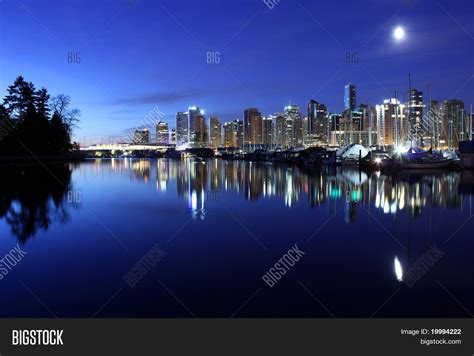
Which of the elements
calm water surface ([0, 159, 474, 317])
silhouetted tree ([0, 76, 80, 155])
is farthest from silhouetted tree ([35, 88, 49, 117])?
calm water surface ([0, 159, 474, 317])

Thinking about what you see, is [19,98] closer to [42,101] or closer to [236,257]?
[42,101]

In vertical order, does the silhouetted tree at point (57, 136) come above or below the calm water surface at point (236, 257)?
above

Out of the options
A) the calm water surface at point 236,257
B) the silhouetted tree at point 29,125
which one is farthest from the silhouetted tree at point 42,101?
the calm water surface at point 236,257

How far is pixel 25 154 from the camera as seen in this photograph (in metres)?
64.2

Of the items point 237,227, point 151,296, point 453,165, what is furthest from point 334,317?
point 453,165

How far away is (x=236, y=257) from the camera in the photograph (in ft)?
31.0

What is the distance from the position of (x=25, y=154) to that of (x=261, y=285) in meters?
63.2

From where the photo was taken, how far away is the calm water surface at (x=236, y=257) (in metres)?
6.63

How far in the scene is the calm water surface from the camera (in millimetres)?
6629

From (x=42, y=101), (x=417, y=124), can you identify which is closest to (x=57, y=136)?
(x=42, y=101)

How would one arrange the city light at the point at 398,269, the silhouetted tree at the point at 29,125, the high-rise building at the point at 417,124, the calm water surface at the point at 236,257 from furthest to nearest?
the high-rise building at the point at 417,124, the silhouetted tree at the point at 29,125, the city light at the point at 398,269, the calm water surface at the point at 236,257

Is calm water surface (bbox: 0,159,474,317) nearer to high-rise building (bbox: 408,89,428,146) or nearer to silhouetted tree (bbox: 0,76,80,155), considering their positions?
silhouetted tree (bbox: 0,76,80,155)

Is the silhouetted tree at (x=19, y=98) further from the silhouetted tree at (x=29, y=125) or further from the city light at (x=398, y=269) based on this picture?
the city light at (x=398, y=269)
